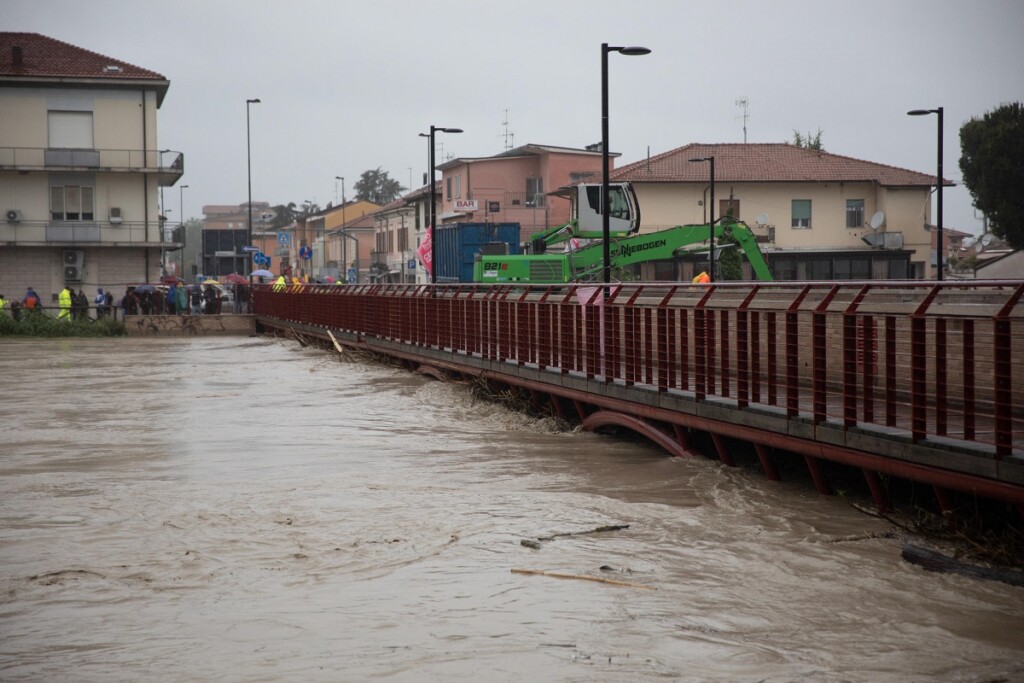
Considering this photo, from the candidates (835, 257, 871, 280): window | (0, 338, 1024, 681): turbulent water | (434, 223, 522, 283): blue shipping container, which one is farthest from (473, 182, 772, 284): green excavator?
(835, 257, 871, 280): window

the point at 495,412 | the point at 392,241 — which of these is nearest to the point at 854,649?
the point at 495,412

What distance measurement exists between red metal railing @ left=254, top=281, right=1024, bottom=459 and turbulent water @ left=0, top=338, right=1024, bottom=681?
93 cm

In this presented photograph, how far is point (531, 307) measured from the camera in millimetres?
18672

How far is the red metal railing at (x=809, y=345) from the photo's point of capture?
9.30 meters

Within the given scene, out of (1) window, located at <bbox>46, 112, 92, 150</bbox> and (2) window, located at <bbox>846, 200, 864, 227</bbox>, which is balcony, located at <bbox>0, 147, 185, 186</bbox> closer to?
(1) window, located at <bbox>46, 112, 92, 150</bbox>

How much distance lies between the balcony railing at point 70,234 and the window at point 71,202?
66 centimetres

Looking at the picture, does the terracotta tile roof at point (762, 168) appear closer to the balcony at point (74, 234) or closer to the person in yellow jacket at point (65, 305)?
the balcony at point (74, 234)

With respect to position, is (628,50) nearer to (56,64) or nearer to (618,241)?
(618,241)

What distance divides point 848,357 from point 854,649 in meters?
3.84

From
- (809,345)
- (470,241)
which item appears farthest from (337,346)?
(809,345)

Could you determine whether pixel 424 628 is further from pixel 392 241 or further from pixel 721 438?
pixel 392 241

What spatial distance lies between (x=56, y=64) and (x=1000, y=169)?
41.8 m

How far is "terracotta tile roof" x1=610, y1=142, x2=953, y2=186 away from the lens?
59.5 m

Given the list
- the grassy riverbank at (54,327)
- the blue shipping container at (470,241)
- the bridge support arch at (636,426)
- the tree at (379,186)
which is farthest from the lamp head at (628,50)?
the tree at (379,186)
